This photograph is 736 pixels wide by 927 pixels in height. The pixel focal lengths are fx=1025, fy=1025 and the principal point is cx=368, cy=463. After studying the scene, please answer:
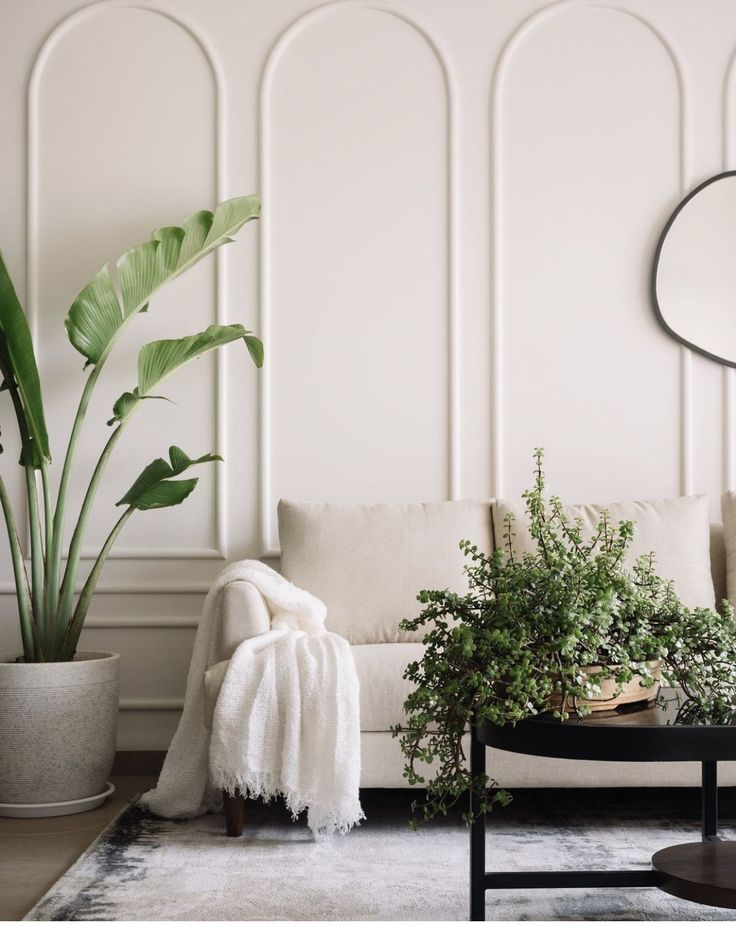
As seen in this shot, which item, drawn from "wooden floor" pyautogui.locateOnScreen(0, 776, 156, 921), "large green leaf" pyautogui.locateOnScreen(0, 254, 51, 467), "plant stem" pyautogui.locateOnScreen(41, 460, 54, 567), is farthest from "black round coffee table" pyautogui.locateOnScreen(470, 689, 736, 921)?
"large green leaf" pyautogui.locateOnScreen(0, 254, 51, 467)

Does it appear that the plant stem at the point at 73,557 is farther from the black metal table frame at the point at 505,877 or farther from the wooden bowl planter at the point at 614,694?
the wooden bowl planter at the point at 614,694

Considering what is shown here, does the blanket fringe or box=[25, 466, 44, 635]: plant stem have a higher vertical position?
box=[25, 466, 44, 635]: plant stem

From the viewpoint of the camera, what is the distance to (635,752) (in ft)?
5.17

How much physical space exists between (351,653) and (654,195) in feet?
6.41

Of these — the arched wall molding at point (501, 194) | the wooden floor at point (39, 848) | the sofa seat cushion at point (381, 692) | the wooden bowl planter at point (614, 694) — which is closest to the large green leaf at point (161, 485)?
the sofa seat cushion at point (381, 692)

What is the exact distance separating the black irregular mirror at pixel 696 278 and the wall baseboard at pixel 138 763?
2.25 metres

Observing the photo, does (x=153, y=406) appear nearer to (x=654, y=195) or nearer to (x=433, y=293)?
(x=433, y=293)

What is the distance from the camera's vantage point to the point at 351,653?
265 centimetres

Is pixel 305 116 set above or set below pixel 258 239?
above

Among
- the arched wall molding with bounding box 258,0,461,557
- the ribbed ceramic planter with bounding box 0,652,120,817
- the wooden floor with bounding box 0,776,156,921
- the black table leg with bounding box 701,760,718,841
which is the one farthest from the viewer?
the arched wall molding with bounding box 258,0,461,557

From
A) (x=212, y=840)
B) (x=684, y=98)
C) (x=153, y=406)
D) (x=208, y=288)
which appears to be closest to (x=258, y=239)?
(x=208, y=288)

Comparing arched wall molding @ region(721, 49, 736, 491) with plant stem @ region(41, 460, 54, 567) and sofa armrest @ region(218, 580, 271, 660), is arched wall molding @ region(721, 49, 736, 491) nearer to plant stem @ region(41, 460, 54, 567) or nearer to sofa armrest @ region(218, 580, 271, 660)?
sofa armrest @ region(218, 580, 271, 660)

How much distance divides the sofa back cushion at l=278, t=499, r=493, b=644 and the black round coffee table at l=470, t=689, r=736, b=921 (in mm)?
1152

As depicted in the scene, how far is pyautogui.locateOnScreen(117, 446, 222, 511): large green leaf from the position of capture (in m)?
3.03
